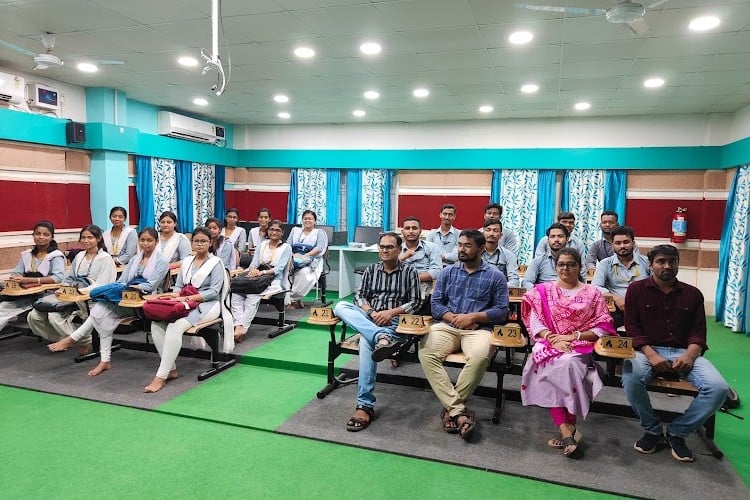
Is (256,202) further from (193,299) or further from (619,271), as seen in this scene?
(619,271)

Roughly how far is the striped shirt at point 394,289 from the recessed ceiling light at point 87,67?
13.4ft

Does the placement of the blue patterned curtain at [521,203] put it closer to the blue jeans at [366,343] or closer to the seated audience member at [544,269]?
the seated audience member at [544,269]

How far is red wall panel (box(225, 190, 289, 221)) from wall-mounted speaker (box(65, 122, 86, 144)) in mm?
3251

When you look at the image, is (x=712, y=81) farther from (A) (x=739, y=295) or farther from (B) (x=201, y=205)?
(B) (x=201, y=205)

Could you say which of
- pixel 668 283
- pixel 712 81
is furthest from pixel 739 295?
pixel 668 283

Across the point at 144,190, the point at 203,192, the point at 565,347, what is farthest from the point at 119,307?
the point at 203,192

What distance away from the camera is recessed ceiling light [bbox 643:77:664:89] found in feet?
17.2

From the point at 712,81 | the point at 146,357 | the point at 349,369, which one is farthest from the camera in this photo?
the point at 712,81

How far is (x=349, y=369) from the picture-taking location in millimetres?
4184

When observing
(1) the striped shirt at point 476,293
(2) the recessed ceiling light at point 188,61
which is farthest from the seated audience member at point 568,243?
(2) the recessed ceiling light at point 188,61

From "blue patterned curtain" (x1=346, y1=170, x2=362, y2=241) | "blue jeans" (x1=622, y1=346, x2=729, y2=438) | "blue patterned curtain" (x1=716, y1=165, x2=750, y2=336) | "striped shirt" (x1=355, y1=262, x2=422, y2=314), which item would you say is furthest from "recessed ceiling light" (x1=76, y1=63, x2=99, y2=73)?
"blue patterned curtain" (x1=716, y1=165, x2=750, y2=336)

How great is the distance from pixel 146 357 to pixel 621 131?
23.5 ft

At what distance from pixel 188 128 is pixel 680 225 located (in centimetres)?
776

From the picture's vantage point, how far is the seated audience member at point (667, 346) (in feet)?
9.37
